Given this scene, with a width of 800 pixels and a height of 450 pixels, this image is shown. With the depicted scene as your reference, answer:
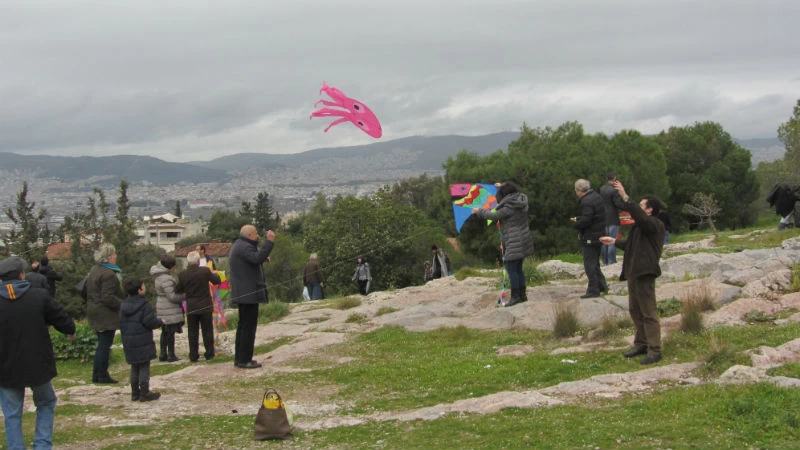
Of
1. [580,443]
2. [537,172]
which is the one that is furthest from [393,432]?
[537,172]

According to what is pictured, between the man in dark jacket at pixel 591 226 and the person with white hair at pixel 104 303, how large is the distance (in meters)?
7.62

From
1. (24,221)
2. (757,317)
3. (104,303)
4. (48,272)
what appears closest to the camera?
(757,317)

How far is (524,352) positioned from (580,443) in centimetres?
426

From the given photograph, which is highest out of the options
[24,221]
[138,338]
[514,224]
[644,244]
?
[24,221]

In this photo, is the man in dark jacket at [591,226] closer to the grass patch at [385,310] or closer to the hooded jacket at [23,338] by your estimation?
the grass patch at [385,310]

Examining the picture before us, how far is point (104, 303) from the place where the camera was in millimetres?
10641

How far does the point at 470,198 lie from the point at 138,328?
7.15 metres

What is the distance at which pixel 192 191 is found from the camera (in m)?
147

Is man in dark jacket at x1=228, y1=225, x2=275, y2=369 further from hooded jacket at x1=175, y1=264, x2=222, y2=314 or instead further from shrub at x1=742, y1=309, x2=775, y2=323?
shrub at x1=742, y1=309, x2=775, y2=323

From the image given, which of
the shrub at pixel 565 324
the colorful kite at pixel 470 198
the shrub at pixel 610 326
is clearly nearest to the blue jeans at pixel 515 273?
the colorful kite at pixel 470 198

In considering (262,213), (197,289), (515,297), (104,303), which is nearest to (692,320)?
(515,297)

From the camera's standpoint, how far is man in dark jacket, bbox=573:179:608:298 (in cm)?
1242

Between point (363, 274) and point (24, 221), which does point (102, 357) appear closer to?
point (363, 274)

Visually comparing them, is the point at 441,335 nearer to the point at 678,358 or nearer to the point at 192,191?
the point at 678,358
